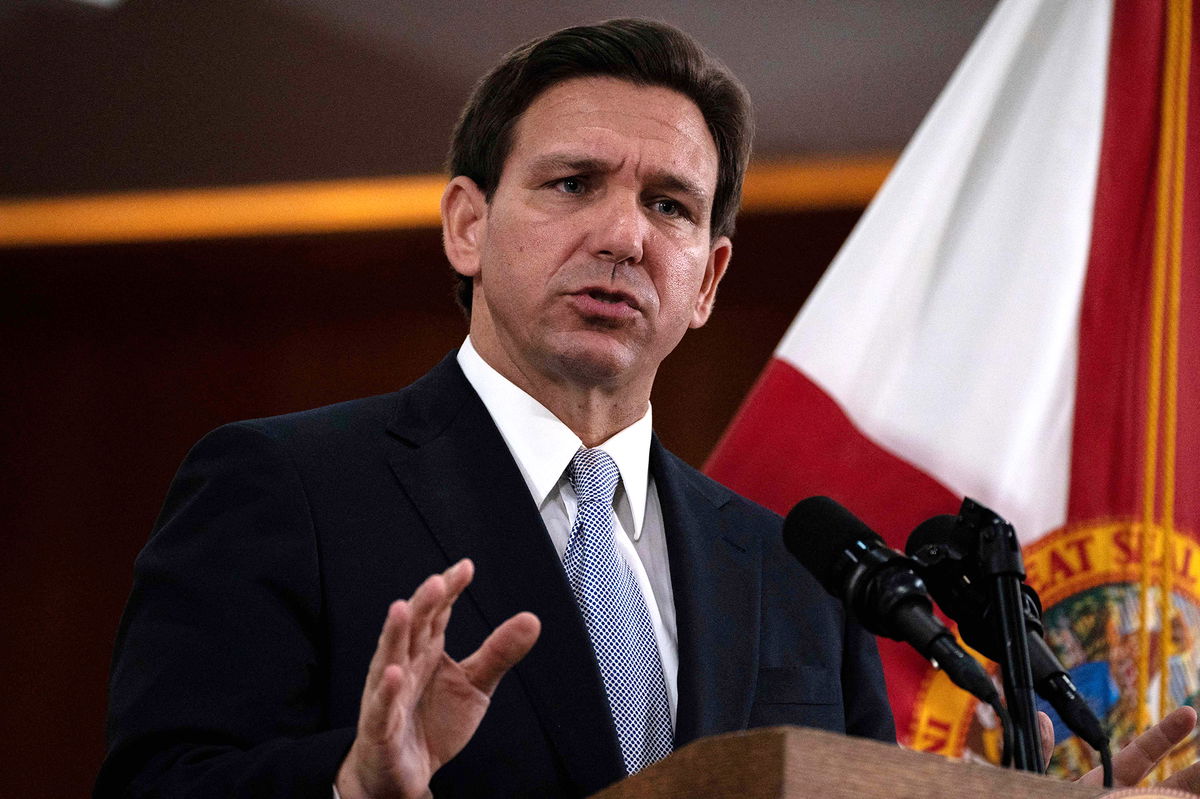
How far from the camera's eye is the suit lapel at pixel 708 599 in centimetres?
155

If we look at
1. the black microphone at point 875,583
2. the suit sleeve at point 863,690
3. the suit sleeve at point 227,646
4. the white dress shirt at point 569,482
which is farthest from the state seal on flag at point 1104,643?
the suit sleeve at point 227,646

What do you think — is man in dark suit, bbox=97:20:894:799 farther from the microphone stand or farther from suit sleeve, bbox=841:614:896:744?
the microphone stand

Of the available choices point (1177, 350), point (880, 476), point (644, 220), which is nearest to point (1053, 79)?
point (1177, 350)

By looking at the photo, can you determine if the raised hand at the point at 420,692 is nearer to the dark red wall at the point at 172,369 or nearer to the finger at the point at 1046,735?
the finger at the point at 1046,735

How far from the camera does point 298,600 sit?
144cm

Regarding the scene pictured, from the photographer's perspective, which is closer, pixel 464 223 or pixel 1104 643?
pixel 464 223

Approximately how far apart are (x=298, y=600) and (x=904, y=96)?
2594mm

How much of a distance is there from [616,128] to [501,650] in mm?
881

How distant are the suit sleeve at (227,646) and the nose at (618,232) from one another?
18.2 inches

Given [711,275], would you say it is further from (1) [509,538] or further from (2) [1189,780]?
(2) [1189,780]

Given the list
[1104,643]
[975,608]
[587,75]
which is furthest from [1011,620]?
[1104,643]

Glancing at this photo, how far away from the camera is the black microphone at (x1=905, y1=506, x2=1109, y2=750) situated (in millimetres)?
1158

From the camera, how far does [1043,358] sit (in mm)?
2561

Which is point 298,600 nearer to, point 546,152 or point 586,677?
point 586,677
